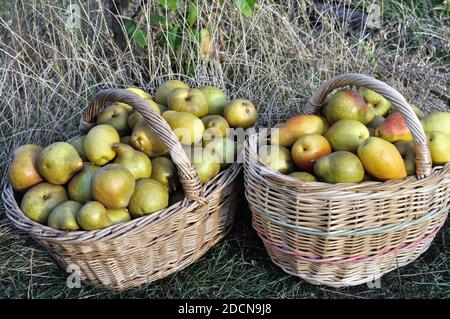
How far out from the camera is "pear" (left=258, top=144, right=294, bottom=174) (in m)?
1.98

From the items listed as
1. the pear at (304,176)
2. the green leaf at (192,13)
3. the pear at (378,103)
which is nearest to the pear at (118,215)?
the pear at (304,176)

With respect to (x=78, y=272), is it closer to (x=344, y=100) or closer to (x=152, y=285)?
(x=152, y=285)

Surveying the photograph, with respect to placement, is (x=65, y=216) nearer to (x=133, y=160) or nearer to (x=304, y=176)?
(x=133, y=160)

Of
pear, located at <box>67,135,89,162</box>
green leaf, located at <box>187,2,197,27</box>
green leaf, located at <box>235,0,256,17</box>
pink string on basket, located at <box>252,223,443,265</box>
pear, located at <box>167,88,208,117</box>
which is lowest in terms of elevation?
pink string on basket, located at <box>252,223,443,265</box>

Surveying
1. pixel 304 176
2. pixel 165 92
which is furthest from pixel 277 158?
pixel 165 92

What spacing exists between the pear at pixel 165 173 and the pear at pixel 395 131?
2.75ft

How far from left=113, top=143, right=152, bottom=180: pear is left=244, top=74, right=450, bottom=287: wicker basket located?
0.40 meters

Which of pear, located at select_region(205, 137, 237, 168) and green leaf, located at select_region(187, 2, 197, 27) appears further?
green leaf, located at select_region(187, 2, 197, 27)

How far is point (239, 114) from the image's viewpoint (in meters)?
2.30

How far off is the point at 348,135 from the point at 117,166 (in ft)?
2.94

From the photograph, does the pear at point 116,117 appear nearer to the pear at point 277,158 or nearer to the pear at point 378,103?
the pear at point 277,158

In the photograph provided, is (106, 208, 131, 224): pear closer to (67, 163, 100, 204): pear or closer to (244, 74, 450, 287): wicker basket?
(67, 163, 100, 204): pear

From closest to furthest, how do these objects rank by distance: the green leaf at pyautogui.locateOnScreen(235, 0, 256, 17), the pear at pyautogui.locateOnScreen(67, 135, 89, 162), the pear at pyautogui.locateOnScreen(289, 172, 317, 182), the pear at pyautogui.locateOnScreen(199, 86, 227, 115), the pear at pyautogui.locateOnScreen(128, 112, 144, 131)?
the pear at pyautogui.locateOnScreen(289, 172, 317, 182) < the pear at pyautogui.locateOnScreen(67, 135, 89, 162) < the pear at pyautogui.locateOnScreen(128, 112, 144, 131) < the pear at pyautogui.locateOnScreen(199, 86, 227, 115) < the green leaf at pyautogui.locateOnScreen(235, 0, 256, 17)

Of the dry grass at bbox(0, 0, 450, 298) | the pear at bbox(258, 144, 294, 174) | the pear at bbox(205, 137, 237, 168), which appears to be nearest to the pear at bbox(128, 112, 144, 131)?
the pear at bbox(205, 137, 237, 168)
